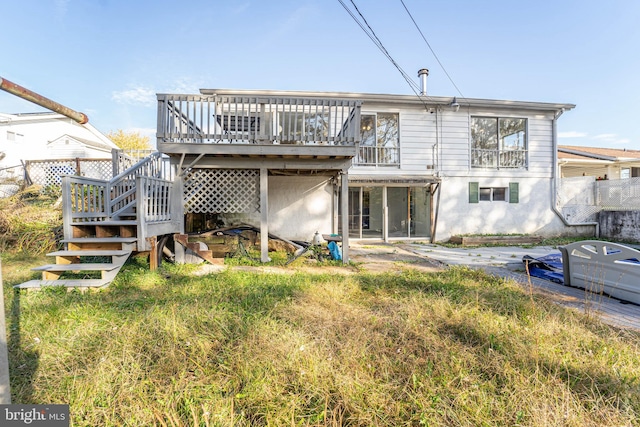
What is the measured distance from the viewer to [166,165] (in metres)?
7.16

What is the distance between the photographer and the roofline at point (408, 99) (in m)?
8.86

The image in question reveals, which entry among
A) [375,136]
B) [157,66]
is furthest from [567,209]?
[157,66]

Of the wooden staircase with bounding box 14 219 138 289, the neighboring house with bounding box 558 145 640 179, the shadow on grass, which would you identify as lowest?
the shadow on grass

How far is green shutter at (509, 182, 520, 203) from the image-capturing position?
10578 millimetres

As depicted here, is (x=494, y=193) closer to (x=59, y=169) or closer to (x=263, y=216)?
(x=263, y=216)

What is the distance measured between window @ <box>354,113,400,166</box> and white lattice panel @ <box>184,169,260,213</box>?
186 inches

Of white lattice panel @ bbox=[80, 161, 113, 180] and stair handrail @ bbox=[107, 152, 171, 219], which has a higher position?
white lattice panel @ bbox=[80, 161, 113, 180]

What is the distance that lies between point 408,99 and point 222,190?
23.5ft

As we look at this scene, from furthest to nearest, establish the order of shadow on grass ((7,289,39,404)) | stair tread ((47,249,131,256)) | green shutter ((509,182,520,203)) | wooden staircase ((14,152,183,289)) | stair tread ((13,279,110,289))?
green shutter ((509,182,520,203)) → stair tread ((47,249,131,256)) → wooden staircase ((14,152,183,289)) → stair tread ((13,279,110,289)) → shadow on grass ((7,289,39,404))

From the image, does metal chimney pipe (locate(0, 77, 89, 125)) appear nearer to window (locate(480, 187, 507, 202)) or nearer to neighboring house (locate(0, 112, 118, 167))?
window (locate(480, 187, 507, 202))

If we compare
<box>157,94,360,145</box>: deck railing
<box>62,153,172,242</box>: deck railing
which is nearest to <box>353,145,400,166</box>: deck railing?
<box>157,94,360,145</box>: deck railing

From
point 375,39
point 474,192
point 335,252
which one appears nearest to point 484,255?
point 474,192

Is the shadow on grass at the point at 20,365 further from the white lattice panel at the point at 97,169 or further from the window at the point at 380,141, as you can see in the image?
the white lattice panel at the point at 97,169

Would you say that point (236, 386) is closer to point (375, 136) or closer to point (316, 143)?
point (316, 143)
